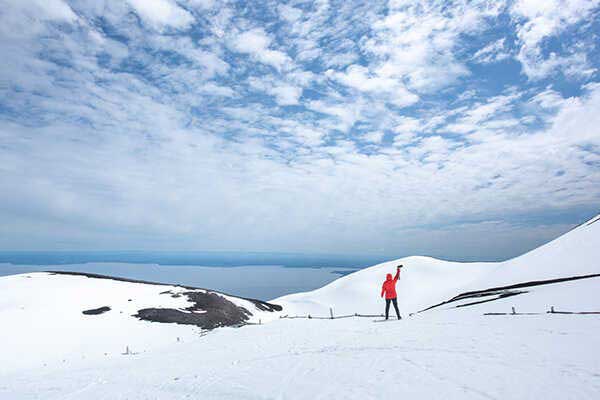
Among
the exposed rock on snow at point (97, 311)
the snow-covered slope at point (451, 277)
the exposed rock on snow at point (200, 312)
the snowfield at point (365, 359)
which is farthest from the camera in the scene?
the exposed rock on snow at point (200, 312)

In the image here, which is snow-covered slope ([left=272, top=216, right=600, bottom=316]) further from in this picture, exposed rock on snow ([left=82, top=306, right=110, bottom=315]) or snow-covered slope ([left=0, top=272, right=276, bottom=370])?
exposed rock on snow ([left=82, top=306, right=110, bottom=315])

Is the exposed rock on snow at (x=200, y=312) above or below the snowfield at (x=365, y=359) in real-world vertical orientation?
below

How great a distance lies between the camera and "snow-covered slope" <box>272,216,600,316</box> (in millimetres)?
32156

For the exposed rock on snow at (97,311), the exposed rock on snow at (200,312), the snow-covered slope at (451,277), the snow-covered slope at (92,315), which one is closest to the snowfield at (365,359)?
the snow-covered slope at (92,315)

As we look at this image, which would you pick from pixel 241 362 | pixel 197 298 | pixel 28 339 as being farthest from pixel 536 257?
pixel 28 339

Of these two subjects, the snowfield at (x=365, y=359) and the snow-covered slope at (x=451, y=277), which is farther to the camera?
the snow-covered slope at (x=451, y=277)

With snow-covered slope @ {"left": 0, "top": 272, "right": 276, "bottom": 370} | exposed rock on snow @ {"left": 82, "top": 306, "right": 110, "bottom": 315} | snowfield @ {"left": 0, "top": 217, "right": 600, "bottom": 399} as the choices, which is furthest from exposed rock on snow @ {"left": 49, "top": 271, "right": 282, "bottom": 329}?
snowfield @ {"left": 0, "top": 217, "right": 600, "bottom": 399}

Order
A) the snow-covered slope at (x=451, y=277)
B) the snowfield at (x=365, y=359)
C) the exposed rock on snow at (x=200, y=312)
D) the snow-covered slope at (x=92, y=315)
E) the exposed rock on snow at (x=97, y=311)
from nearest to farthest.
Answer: the snowfield at (x=365, y=359)
the snow-covered slope at (x=92, y=315)
the snow-covered slope at (x=451, y=277)
the exposed rock on snow at (x=97, y=311)
the exposed rock on snow at (x=200, y=312)

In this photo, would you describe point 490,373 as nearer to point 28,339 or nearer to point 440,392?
point 440,392

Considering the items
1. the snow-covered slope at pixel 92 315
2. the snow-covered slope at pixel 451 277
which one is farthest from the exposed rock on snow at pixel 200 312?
the snow-covered slope at pixel 451 277

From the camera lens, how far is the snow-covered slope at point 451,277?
105ft

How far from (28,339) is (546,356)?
41418 mm

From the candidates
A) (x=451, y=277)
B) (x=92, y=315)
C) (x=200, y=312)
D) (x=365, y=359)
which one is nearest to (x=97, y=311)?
(x=92, y=315)

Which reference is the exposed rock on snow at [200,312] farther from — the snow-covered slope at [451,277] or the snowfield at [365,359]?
the snow-covered slope at [451,277]
